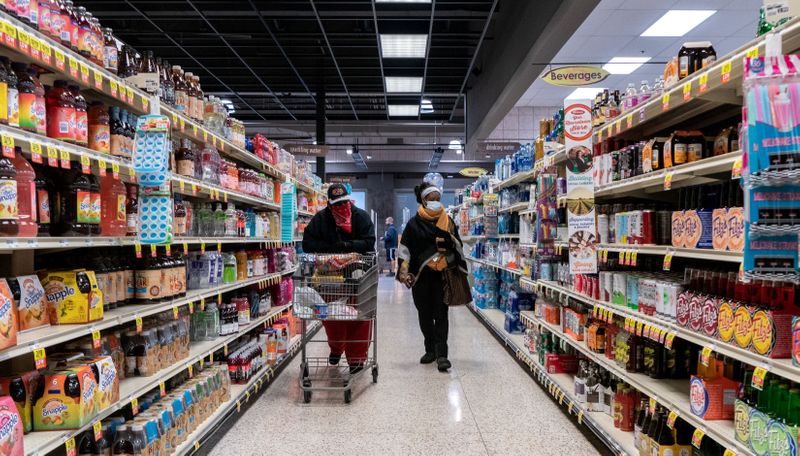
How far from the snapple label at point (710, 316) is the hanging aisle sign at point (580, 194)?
1003 millimetres

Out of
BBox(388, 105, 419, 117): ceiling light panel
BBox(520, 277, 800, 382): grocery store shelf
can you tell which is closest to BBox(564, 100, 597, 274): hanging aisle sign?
BBox(520, 277, 800, 382): grocery store shelf

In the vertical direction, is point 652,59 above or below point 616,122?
above

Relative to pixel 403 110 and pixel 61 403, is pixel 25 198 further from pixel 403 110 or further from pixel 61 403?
pixel 403 110

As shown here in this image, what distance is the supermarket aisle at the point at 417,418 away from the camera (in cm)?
360

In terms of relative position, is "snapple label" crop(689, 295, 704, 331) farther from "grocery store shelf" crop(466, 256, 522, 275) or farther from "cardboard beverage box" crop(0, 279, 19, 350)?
"grocery store shelf" crop(466, 256, 522, 275)

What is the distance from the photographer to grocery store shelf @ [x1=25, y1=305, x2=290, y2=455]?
2.09 m

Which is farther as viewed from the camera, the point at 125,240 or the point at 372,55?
the point at 372,55

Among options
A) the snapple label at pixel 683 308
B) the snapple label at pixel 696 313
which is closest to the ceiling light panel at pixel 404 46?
the snapple label at pixel 683 308

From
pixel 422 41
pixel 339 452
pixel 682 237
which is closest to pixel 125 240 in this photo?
pixel 339 452

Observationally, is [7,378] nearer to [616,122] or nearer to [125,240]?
[125,240]

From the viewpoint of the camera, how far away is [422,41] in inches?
373

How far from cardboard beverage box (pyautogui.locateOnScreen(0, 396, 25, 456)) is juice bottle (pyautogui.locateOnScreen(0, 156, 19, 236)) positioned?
0.59m

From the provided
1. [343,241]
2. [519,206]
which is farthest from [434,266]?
[519,206]

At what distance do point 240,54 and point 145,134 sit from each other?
28.0ft
